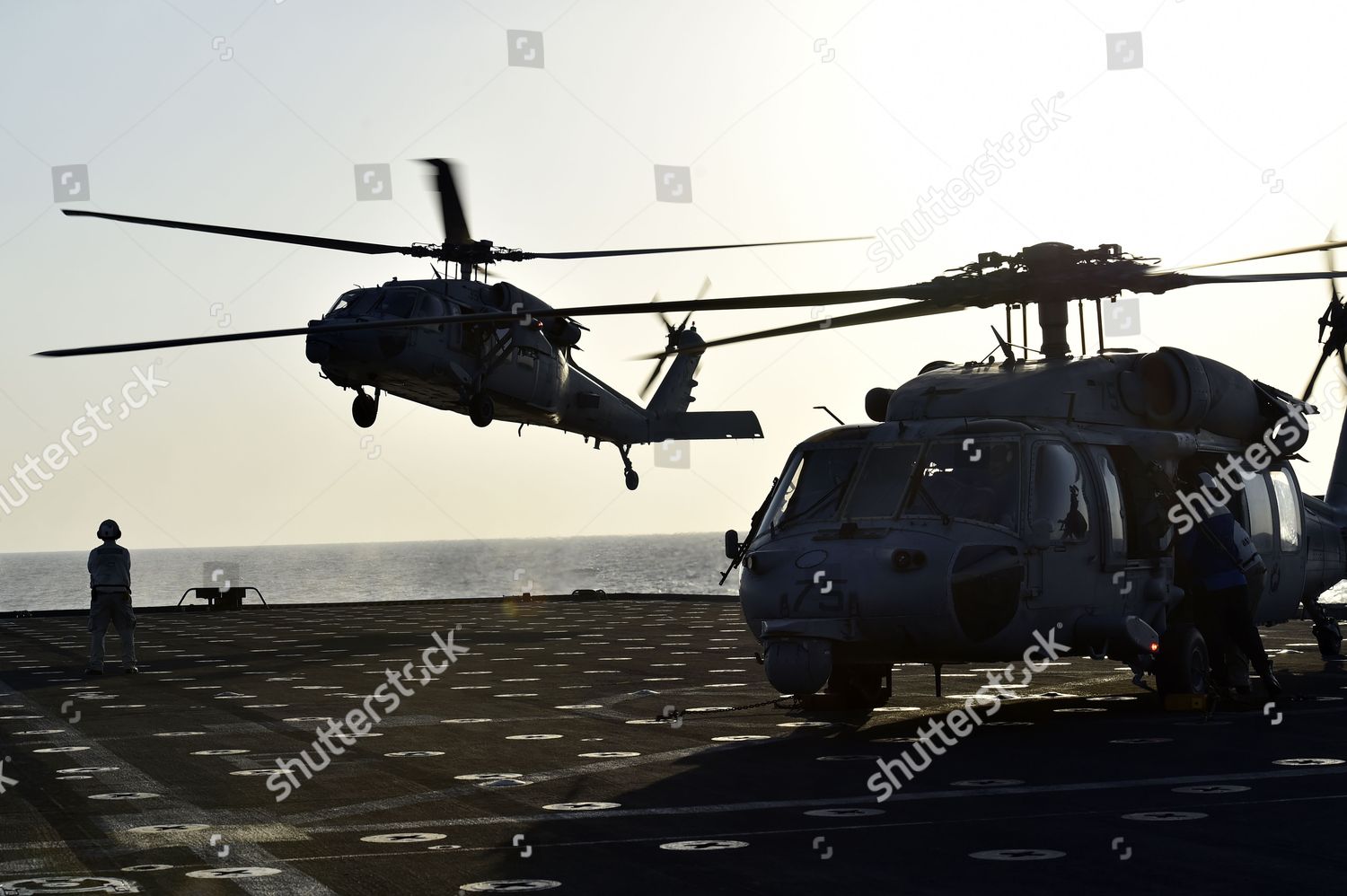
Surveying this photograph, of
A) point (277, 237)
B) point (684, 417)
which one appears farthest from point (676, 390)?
point (277, 237)

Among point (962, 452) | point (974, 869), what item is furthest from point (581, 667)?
point (974, 869)

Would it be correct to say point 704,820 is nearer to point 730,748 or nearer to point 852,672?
point 730,748

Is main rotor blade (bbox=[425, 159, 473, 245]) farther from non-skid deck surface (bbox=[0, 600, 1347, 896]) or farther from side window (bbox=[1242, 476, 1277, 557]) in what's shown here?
side window (bbox=[1242, 476, 1277, 557])

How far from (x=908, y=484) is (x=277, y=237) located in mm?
14779

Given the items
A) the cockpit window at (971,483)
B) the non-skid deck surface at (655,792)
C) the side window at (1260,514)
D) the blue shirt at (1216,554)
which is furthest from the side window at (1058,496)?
the side window at (1260,514)

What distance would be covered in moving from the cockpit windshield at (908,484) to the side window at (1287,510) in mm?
5372

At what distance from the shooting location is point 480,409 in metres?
34.9

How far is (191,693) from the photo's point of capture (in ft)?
62.8

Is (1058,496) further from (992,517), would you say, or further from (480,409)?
(480,409)

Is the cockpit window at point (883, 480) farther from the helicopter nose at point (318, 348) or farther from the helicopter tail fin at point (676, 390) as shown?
the helicopter tail fin at point (676, 390)

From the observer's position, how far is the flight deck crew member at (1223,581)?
15375 millimetres

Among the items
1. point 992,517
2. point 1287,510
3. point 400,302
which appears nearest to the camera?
point 992,517

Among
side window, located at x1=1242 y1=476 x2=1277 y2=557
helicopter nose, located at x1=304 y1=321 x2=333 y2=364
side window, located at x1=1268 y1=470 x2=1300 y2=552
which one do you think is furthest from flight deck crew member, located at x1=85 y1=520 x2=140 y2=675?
side window, located at x1=1268 y1=470 x2=1300 y2=552

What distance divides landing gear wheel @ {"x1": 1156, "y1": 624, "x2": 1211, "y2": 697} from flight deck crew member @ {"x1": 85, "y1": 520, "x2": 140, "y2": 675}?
1444 cm
